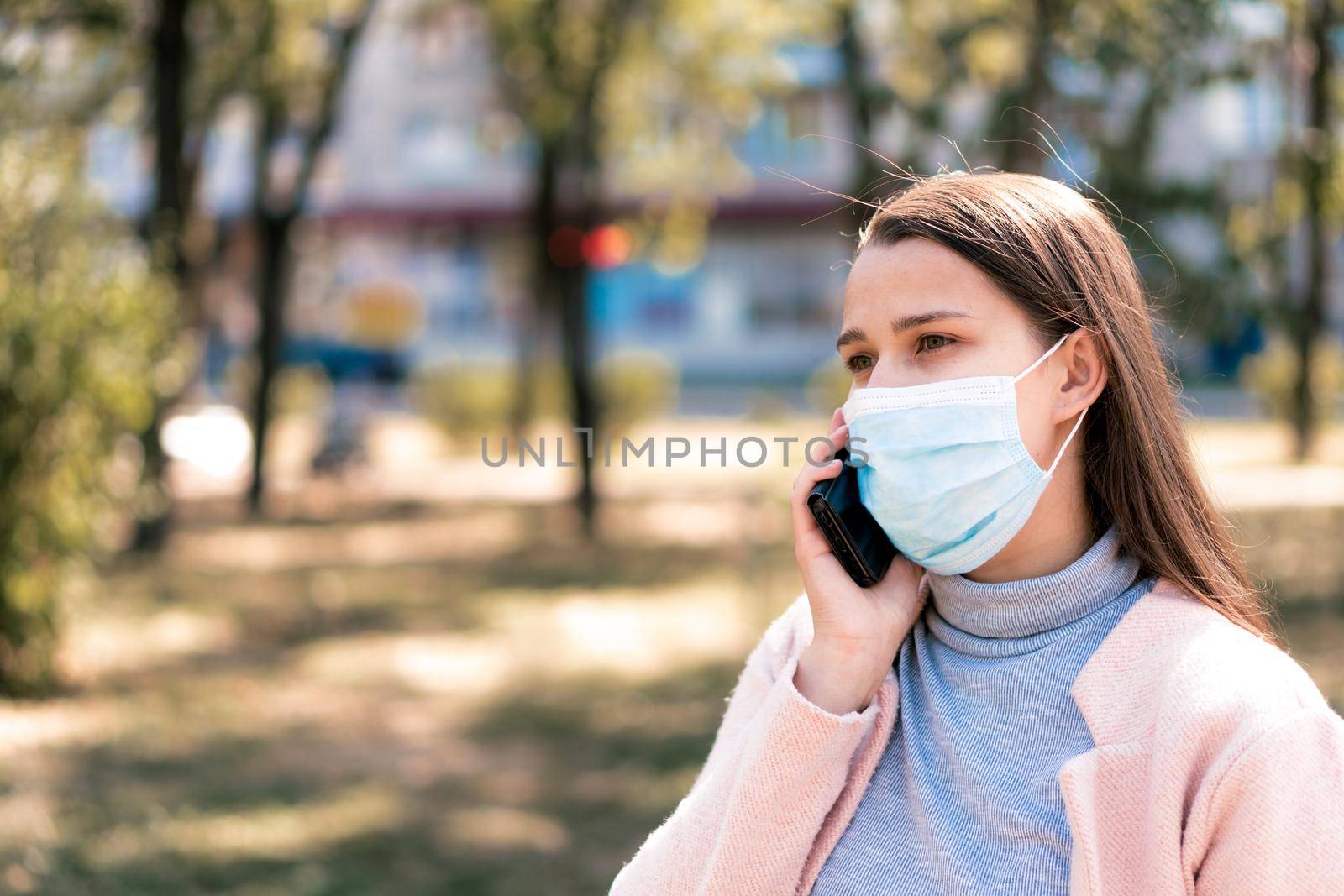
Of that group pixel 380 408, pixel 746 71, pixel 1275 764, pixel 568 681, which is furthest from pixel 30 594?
pixel 380 408

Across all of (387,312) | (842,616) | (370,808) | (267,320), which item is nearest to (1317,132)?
(370,808)

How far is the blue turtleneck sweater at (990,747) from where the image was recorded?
5.60 feet

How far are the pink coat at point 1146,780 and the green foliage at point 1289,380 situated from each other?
16.5 metres

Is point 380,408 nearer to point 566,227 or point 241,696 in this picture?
point 566,227

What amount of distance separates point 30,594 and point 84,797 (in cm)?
163

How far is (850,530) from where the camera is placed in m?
1.98

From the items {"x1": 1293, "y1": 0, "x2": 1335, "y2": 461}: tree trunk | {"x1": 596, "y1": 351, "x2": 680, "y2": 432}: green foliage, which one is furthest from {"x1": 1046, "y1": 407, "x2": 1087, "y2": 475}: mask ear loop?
{"x1": 596, "y1": 351, "x2": 680, "y2": 432}: green foliage

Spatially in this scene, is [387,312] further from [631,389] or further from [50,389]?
[50,389]

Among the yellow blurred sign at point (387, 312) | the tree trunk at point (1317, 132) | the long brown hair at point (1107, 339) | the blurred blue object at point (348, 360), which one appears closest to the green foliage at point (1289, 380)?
the tree trunk at point (1317, 132)

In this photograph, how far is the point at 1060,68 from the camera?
7660 mm

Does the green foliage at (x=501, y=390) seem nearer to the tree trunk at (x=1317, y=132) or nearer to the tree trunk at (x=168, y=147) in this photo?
the tree trunk at (x=168, y=147)

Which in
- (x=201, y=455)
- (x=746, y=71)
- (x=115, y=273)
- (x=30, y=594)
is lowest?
(x=30, y=594)

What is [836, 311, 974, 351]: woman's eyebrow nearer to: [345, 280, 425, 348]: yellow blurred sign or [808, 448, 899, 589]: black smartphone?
[808, 448, 899, 589]: black smartphone

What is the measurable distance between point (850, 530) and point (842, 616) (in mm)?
129
